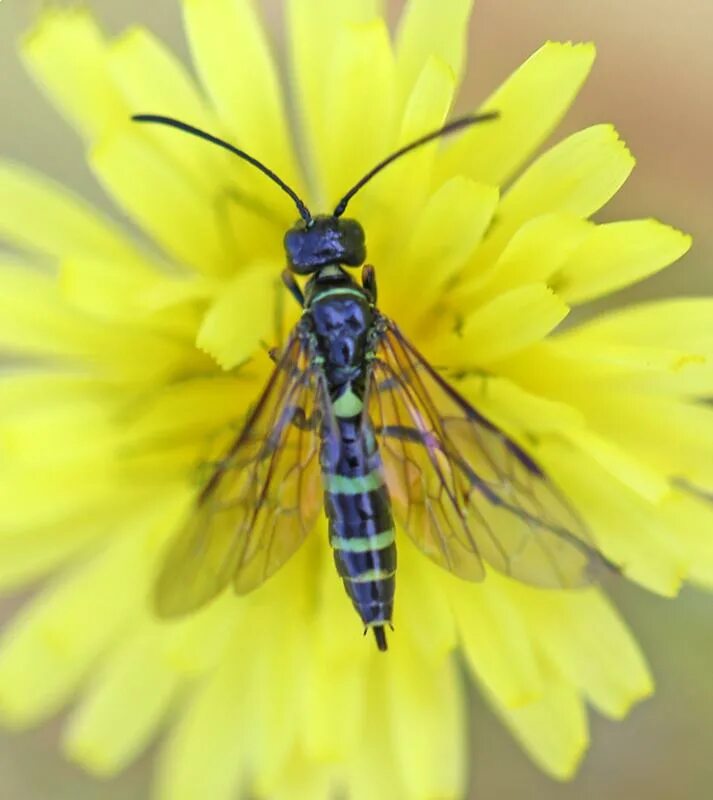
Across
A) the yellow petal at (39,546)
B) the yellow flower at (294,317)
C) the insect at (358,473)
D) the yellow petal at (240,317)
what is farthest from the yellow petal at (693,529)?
the yellow petal at (39,546)

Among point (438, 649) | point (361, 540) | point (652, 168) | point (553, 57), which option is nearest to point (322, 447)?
point (361, 540)

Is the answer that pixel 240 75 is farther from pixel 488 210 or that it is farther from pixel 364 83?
pixel 488 210

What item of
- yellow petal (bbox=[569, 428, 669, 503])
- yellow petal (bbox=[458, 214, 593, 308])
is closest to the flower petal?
yellow petal (bbox=[458, 214, 593, 308])

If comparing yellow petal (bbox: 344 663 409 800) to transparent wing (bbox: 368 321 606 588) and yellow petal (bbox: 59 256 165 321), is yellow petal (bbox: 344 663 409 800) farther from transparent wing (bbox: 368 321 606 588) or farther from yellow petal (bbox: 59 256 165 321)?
yellow petal (bbox: 59 256 165 321)

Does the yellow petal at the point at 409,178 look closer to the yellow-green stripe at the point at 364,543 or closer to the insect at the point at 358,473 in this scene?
the insect at the point at 358,473

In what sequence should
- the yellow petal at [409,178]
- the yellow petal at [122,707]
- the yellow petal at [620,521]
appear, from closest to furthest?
the yellow petal at [409,178] < the yellow petal at [620,521] < the yellow petal at [122,707]
